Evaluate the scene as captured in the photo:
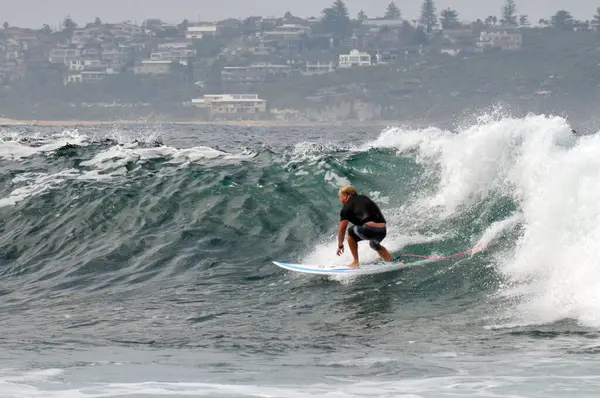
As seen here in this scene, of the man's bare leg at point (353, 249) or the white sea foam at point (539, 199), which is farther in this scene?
the man's bare leg at point (353, 249)

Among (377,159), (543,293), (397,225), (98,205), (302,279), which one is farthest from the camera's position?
(377,159)

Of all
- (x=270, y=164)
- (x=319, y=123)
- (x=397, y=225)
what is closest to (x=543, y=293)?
(x=397, y=225)

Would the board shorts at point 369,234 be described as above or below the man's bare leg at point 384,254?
above

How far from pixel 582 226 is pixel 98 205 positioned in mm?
10962

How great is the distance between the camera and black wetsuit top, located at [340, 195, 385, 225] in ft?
51.7

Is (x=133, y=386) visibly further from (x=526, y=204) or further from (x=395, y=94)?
(x=395, y=94)

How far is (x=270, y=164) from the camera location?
83.5 feet

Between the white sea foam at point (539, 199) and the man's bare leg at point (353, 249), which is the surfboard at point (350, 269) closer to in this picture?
the man's bare leg at point (353, 249)

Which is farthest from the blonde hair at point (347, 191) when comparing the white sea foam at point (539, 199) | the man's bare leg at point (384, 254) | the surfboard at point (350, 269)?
the white sea foam at point (539, 199)

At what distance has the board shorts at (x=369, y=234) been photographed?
621 inches

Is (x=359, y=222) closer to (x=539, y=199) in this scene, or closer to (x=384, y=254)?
(x=384, y=254)

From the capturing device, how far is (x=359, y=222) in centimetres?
1577

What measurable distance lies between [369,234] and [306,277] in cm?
113

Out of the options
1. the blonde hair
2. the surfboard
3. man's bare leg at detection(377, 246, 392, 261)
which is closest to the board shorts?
man's bare leg at detection(377, 246, 392, 261)
